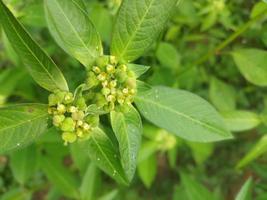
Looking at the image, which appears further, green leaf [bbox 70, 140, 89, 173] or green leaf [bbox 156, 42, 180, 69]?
green leaf [bbox 156, 42, 180, 69]

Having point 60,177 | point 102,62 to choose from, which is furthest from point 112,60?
point 60,177

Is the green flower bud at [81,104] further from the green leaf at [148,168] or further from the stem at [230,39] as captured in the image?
the green leaf at [148,168]

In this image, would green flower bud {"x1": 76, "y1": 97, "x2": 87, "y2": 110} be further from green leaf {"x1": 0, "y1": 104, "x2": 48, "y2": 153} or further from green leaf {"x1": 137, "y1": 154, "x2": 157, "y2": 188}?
green leaf {"x1": 137, "y1": 154, "x2": 157, "y2": 188}

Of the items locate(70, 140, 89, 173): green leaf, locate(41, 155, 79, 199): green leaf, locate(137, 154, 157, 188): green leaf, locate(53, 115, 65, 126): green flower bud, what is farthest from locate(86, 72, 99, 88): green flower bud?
locate(137, 154, 157, 188): green leaf

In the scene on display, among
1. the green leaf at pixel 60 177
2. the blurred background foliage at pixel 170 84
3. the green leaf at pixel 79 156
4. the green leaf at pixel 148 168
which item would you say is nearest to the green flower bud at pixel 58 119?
the blurred background foliage at pixel 170 84

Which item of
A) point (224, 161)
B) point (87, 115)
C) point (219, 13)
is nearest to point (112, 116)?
point (87, 115)

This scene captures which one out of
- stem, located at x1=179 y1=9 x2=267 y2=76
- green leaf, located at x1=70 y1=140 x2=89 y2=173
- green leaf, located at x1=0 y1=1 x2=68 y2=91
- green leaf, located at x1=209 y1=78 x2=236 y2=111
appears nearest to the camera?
green leaf, located at x1=0 y1=1 x2=68 y2=91
